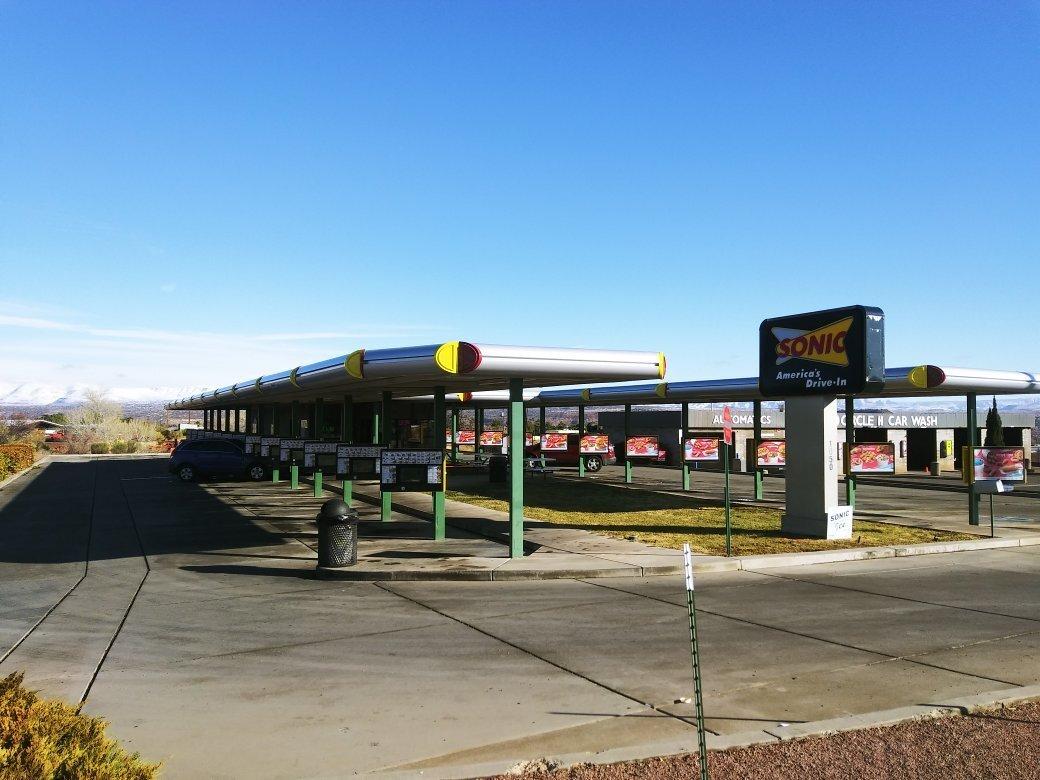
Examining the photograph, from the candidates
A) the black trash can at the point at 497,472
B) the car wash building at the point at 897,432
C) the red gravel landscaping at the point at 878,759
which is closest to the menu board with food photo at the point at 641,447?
the black trash can at the point at 497,472

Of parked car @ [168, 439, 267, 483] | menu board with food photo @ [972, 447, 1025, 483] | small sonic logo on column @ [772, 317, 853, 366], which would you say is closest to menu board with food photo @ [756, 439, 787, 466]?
menu board with food photo @ [972, 447, 1025, 483]

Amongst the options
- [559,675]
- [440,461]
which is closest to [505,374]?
[440,461]

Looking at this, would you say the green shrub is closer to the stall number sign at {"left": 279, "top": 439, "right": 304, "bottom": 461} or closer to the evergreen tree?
the stall number sign at {"left": 279, "top": 439, "right": 304, "bottom": 461}

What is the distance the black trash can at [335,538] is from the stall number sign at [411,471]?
3.40 m

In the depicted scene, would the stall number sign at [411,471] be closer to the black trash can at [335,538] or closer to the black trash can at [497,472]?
the black trash can at [335,538]

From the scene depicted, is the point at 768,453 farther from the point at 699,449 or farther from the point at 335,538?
the point at 335,538

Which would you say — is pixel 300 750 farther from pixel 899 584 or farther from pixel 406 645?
pixel 899 584

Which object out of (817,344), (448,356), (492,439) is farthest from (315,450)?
(492,439)

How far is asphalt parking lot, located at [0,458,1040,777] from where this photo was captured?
250 inches

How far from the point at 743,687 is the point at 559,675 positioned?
170cm

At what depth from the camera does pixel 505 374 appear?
48.5 feet

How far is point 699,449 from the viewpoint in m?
30.7

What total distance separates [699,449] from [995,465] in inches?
456

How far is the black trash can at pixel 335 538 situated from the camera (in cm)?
1364
